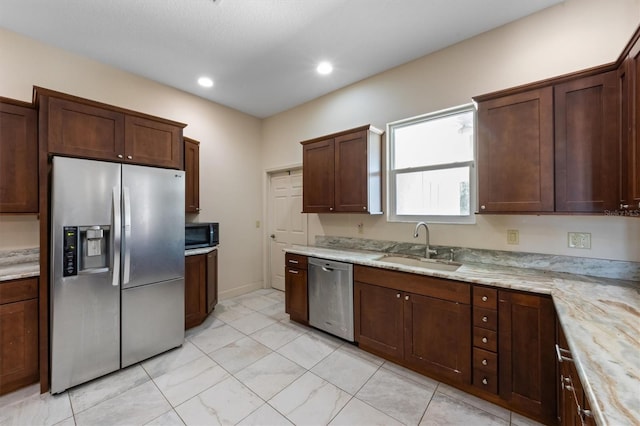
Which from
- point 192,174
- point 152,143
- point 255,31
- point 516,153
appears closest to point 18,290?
point 152,143

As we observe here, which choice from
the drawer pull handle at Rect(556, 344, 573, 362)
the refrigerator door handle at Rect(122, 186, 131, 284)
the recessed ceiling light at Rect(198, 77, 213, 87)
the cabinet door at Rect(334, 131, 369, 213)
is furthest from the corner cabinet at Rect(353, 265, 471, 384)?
the recessed ceiling light at Rect(198, 77, 213, 87)

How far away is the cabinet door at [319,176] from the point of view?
3.14 meters

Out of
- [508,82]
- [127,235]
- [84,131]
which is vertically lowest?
[127,235]

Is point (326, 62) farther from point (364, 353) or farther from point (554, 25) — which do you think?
point (364, 353)

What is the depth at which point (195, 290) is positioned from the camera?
297cm

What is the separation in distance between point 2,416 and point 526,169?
408 cm

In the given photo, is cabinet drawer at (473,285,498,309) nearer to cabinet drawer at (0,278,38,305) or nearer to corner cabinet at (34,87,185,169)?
corner cabinet at (34,87,185,169)

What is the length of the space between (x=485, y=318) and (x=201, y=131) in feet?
13.1

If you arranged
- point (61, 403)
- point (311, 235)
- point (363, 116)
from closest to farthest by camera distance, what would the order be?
point (61, 403) < point (363, 116) < point (311, 235)

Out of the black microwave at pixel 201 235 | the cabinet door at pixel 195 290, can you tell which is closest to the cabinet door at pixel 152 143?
the black microwave at pixel 201 235

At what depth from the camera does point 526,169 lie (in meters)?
1.91

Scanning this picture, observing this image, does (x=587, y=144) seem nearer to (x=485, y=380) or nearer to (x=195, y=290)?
(x=485, y=380)

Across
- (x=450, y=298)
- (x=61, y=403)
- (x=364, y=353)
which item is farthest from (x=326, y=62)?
(x=61, y=403)

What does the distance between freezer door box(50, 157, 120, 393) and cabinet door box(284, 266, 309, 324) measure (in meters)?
1.68
